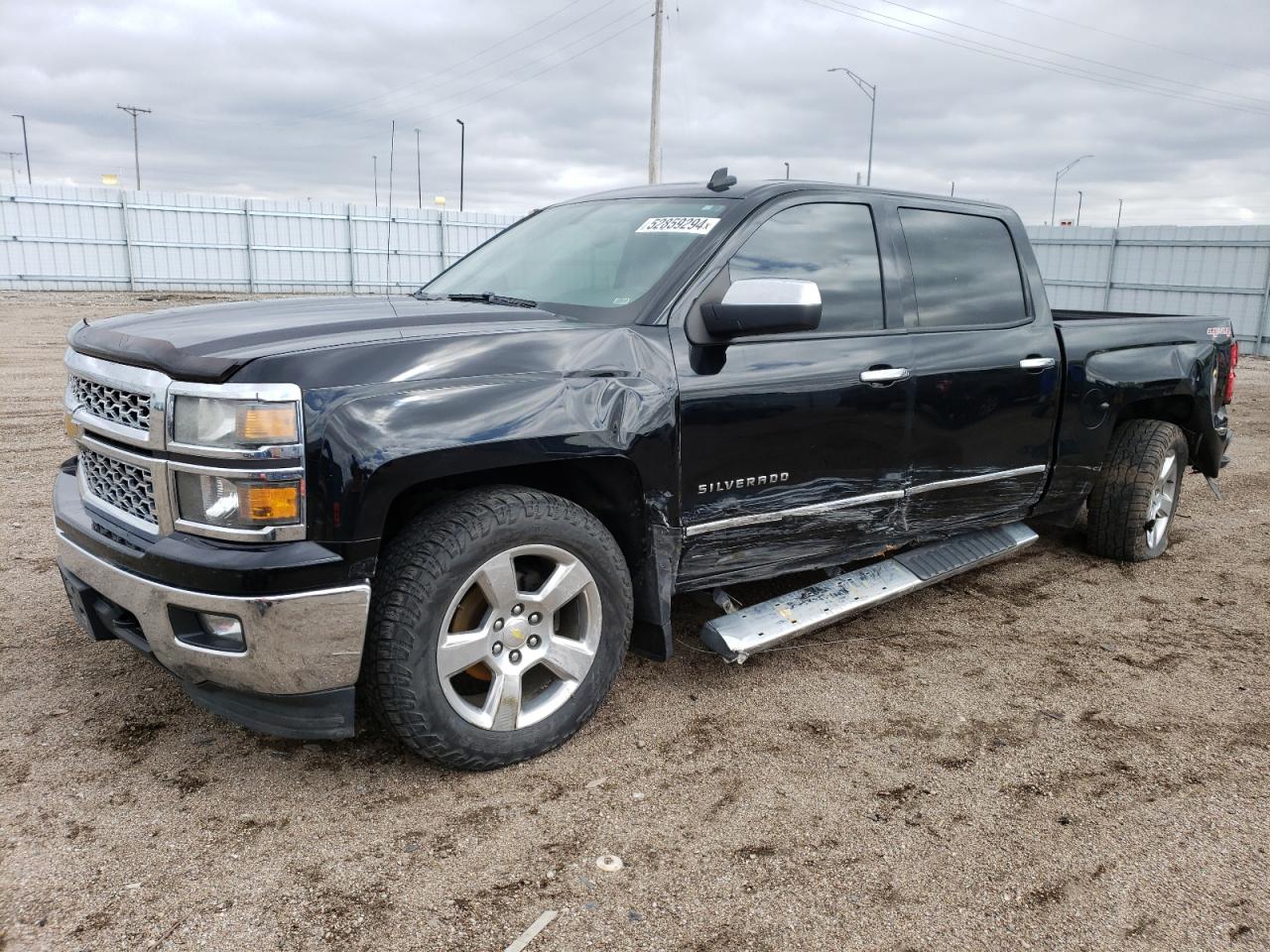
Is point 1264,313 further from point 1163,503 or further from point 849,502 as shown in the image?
point 849,502

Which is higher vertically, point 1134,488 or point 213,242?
point 213,242

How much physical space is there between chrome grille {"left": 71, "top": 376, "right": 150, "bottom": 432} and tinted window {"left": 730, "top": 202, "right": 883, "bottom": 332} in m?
1.90

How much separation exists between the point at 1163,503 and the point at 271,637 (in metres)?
4.66

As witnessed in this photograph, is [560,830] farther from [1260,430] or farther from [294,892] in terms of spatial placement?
[1260,430]

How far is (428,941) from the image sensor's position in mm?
2182

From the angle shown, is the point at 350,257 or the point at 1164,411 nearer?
the point at 1164,411

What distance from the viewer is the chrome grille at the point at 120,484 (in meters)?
2.62

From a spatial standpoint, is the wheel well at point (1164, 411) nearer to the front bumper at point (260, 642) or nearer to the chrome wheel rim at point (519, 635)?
the chrome wheel rim at point (519, 635)

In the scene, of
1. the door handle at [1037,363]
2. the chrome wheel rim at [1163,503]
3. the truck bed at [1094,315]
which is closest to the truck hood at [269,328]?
the door handle at [1037,363]

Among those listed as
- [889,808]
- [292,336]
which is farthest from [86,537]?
[889,808]

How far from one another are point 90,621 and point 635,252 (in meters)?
2.11

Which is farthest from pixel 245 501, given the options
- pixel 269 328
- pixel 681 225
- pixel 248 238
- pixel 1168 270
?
pixel 248 238

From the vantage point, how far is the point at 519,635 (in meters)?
2.84

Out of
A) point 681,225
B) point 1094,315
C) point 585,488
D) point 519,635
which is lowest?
point 519,635
